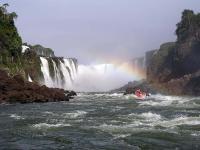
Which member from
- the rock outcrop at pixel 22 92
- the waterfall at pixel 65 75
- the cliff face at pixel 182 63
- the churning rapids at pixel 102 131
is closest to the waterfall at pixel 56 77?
the waterfall at pixel 65 75

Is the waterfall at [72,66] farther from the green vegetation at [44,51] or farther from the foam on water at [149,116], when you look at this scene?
the foam on water at [149,116]

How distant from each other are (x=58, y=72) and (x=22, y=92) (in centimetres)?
4687

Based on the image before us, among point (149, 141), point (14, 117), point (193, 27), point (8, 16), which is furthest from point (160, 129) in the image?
point (193, 27)

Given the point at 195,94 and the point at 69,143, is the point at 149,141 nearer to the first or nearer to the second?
the point at 69,143

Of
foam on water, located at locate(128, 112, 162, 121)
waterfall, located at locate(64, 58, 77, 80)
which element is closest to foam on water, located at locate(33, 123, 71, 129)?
foam on water, located at locate(128, 112, 162, 121)

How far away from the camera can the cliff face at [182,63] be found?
341 feet

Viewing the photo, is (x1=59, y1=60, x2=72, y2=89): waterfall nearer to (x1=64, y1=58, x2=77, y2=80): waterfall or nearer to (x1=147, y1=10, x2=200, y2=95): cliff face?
(x1=64, y1=58, x2=77, y2=80): waterfall

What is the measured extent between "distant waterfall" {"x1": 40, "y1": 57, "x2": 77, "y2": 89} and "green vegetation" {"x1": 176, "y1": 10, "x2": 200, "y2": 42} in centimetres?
2950

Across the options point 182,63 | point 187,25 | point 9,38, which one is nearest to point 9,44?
point 9,38

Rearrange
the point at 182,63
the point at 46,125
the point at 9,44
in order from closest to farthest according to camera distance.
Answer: the point at 46,125 < the point at 9,44 < the point at 182,63

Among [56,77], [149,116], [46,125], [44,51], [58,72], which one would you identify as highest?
[44,51]

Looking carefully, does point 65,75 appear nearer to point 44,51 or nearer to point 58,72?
point 58,72

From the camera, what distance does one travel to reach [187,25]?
12356 centimetres

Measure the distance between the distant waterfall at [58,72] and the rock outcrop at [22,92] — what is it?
116 feet
